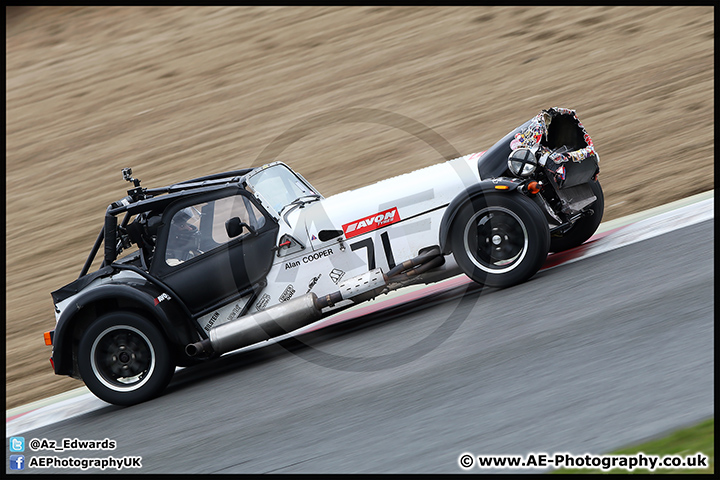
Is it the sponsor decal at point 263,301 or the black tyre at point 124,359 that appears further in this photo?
the sponsor decal at point 263,301

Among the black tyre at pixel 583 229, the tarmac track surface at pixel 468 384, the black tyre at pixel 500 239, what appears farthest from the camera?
the black tyre at pixel 583 229

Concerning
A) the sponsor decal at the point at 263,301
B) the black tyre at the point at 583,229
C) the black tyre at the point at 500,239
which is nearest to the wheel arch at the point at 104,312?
the sponsor decal at the point at 263,301

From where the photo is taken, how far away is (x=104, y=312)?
6.40m

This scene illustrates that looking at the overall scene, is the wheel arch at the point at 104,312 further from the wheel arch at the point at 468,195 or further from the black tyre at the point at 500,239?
the black tyre at the point at 500,239

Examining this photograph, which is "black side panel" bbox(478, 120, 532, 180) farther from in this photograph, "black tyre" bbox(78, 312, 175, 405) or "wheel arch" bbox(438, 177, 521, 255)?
"black tyre" bbox(78, 312, 175, 405)

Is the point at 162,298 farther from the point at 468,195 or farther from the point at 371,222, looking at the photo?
the point at 468,195

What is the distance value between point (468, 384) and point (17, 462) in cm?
359

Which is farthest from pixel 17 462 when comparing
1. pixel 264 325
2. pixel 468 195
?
pixel 468 195

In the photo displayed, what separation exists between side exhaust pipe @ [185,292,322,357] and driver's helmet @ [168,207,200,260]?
79 centimetres

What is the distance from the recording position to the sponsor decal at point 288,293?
21.5 ft

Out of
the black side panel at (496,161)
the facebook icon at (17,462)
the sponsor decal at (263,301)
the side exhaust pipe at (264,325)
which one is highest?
the black side panel at (496,161)

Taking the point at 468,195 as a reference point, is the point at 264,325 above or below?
below

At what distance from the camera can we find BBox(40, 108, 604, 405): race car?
20.7ft

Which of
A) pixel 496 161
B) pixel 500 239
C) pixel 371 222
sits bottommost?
pixel 500 239
